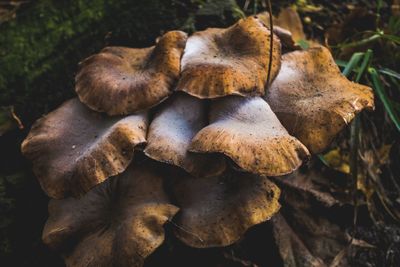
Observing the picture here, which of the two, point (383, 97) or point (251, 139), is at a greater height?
point (251, 139)

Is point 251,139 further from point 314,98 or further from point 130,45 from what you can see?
point 130,45

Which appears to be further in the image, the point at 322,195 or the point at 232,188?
the point at 322,195

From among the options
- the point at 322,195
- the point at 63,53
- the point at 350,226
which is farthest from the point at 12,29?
the point at 350,226

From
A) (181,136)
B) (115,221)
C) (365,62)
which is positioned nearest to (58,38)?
(181,136)

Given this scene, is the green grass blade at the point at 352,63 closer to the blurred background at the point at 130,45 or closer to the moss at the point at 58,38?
the blurred background at the point at 130,45

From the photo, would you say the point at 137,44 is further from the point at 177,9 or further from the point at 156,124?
the point at 156,124

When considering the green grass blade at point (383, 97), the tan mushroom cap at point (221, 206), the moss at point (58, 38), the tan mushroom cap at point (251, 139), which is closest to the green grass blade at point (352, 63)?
the green grass blade at point (383, 97)
